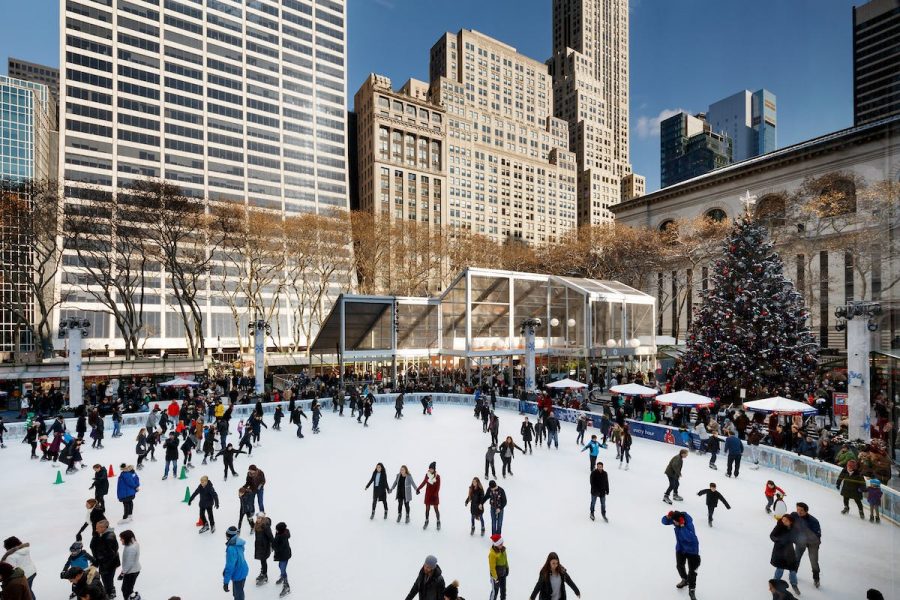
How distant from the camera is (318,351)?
3092 cm

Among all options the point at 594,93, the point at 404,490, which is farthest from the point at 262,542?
the point at 594,93

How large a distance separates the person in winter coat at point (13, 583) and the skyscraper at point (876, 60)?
30.9 feet

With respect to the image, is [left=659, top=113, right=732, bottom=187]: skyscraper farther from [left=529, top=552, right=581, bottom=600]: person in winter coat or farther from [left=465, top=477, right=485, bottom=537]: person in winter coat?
[left=529, top=552, right=581, bottom=600]: person in winter coat

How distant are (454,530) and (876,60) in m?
9.23

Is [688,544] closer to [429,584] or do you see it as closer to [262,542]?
[429,584]

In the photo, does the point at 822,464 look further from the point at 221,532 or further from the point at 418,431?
the point at 221,532

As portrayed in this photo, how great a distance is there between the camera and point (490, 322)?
30.1 m

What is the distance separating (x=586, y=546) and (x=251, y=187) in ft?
233

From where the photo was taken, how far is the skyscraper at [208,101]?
5859 centimetres

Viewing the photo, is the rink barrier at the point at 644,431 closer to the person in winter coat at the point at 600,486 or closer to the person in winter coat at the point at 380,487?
the person in winter coat at the point at 600,486

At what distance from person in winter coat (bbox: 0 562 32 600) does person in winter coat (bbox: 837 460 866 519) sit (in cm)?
1427

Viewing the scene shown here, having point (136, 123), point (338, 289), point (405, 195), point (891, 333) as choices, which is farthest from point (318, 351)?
point (405, 195)

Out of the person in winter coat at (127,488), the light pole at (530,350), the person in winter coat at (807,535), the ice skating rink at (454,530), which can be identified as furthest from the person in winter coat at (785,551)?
the light pole at (530,350)

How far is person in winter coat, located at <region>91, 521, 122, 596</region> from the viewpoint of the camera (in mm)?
6687
